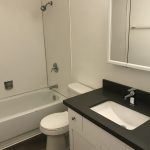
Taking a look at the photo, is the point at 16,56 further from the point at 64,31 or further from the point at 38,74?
the point at 64,31

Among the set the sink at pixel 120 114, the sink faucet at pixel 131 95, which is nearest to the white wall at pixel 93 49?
the sink faucet at pixel 131 95

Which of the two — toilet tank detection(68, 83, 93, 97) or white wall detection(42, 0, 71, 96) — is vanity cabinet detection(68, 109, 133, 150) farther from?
white wall detection(42, 0, 71, 96)

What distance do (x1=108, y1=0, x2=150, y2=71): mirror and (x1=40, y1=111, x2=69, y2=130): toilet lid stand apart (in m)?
0.87

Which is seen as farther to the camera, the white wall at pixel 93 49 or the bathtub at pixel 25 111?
the bathtub at pixel 25 111

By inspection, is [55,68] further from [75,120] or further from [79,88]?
[75,120]

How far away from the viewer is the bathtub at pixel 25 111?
2236mm

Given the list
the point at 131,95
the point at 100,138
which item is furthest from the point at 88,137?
the point at 131,95

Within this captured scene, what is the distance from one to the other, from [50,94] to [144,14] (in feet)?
6.57

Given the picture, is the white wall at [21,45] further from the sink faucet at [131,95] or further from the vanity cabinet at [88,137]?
the sink faucet at [131,95]

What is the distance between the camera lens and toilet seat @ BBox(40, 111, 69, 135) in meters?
1.94

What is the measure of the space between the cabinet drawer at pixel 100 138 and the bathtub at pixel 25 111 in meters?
1.09

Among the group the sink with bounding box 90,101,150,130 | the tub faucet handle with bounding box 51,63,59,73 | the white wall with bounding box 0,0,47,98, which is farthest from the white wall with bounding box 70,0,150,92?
the white wall with bounding box 0,0,47,98

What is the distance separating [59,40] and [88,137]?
1448 mm

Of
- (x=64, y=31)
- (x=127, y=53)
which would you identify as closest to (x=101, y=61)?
(x=127, y=53)
